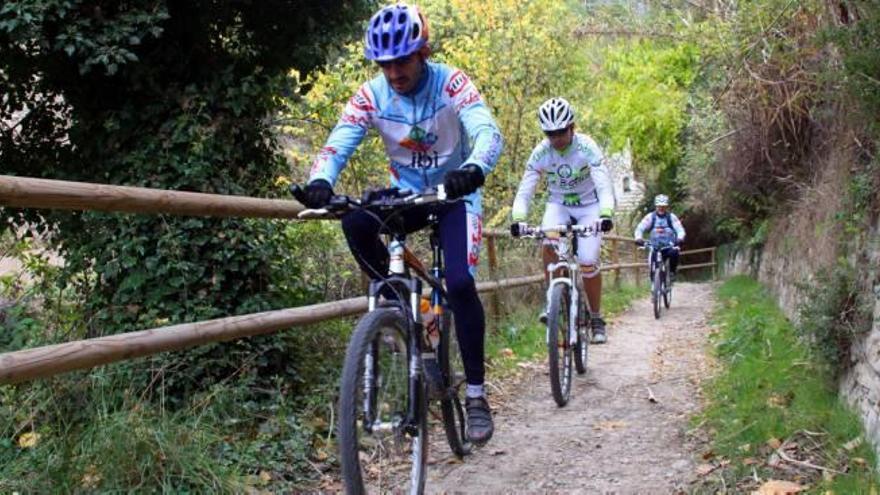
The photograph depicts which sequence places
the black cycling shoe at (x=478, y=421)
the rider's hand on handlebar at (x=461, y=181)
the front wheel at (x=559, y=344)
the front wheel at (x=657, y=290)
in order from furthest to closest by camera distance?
the front wheel at (x=657, y=290) → the front wheel at (x=559, y=344) → the black cycling shoe at (x=478, y=421) → the rider's hand on handlebar at (x=461, y=181)

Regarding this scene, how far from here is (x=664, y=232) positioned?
13750 millimetres

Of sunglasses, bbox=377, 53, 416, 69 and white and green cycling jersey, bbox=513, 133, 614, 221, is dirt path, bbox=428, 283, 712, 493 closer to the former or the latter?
white and green cycling jersey, bbox=513, 133, 614, 221

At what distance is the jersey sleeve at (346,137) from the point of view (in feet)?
12.0

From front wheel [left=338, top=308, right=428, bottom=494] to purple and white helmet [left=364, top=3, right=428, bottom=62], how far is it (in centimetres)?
116

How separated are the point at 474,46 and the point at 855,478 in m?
13.2

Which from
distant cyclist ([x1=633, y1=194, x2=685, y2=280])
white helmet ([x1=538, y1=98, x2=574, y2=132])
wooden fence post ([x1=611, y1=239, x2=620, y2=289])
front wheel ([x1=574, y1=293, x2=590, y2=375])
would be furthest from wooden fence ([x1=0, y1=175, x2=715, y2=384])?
wooden fence post ([x1=611, y1=239, x2=620, y2=289])

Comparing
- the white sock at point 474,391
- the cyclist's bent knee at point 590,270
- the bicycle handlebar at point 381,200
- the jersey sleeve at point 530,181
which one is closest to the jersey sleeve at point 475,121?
the bicycle handlebar at point 381,200

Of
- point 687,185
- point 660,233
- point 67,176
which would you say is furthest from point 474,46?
point 67,176

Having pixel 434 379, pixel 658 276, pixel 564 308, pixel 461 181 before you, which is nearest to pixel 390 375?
pixel 434 379

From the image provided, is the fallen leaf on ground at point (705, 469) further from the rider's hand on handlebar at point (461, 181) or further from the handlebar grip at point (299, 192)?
the handlebar grip at point (299, 192)

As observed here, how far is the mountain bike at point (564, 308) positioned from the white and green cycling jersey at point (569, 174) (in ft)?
1.14

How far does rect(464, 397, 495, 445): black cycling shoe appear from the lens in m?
3.94

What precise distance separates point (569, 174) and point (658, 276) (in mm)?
6044

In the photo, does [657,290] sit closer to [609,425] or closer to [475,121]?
[609,425]
